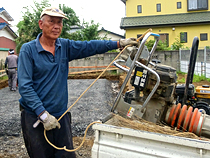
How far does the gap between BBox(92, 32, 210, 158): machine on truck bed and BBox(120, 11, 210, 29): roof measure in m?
14.9

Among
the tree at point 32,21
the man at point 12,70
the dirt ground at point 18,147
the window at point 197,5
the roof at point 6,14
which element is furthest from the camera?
the roof at point 6,14

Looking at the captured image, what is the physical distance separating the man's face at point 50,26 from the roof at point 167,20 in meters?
15.6

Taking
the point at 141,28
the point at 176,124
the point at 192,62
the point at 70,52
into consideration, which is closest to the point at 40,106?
the point at 70,52

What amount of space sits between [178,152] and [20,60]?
5.26ft

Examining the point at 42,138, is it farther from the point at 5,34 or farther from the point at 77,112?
the point at 5,34

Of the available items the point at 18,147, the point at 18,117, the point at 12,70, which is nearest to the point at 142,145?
the point at 18,147

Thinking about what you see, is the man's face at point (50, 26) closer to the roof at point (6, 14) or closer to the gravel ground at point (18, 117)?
the gravel ground at point (18, 117)

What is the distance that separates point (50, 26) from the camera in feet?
7.03

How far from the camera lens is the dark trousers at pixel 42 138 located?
210cm

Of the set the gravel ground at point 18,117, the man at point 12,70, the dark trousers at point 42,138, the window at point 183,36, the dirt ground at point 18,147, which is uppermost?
the window at point 183,36

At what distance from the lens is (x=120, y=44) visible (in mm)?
2439

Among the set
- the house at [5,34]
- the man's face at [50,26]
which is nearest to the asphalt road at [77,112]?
the man's face at [50,26]

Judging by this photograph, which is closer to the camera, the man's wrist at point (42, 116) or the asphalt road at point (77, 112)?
the man's wrist at point (42, 116)

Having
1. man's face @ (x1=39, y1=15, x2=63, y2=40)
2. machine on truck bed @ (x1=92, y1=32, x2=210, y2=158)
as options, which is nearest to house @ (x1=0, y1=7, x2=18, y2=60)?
man's face @ (x1=39, y1=15, x2=63, y2=40)
